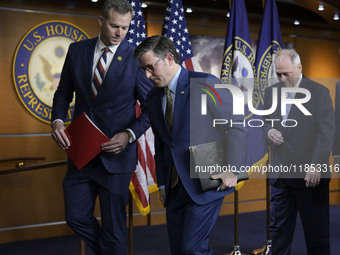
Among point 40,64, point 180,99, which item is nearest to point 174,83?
point 180,99

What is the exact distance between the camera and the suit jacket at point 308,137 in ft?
10.5

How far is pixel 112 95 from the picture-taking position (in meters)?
3.01

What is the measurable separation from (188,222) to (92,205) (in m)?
0.82

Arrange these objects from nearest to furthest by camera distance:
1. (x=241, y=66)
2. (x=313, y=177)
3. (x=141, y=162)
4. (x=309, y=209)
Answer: (x=313, y=177)
(x=309, y=209)
(x=141, y=162)
(x=241, y=66)

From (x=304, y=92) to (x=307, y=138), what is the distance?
324mm

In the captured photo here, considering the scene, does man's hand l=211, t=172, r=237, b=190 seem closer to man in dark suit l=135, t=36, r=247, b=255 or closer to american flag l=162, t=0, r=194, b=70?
man in dark suit l=135, t=36, r=247, b=255

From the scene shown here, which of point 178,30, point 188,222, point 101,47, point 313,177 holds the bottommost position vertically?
point 188,222

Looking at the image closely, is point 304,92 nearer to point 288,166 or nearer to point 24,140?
point 288,166

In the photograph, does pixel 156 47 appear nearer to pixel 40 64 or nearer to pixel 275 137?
pixel 275 137

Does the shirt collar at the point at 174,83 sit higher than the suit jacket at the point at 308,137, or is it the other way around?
the shirt collar at the point at 174,83

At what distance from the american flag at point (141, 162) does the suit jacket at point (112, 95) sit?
84 centimetres

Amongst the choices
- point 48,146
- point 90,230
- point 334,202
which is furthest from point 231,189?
point 334,202

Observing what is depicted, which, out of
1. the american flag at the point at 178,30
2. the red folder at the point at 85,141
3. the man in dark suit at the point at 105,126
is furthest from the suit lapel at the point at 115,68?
the american flag at the point at 178,30

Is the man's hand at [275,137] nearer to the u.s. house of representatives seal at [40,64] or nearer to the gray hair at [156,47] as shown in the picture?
the gray hair at [156,47]
